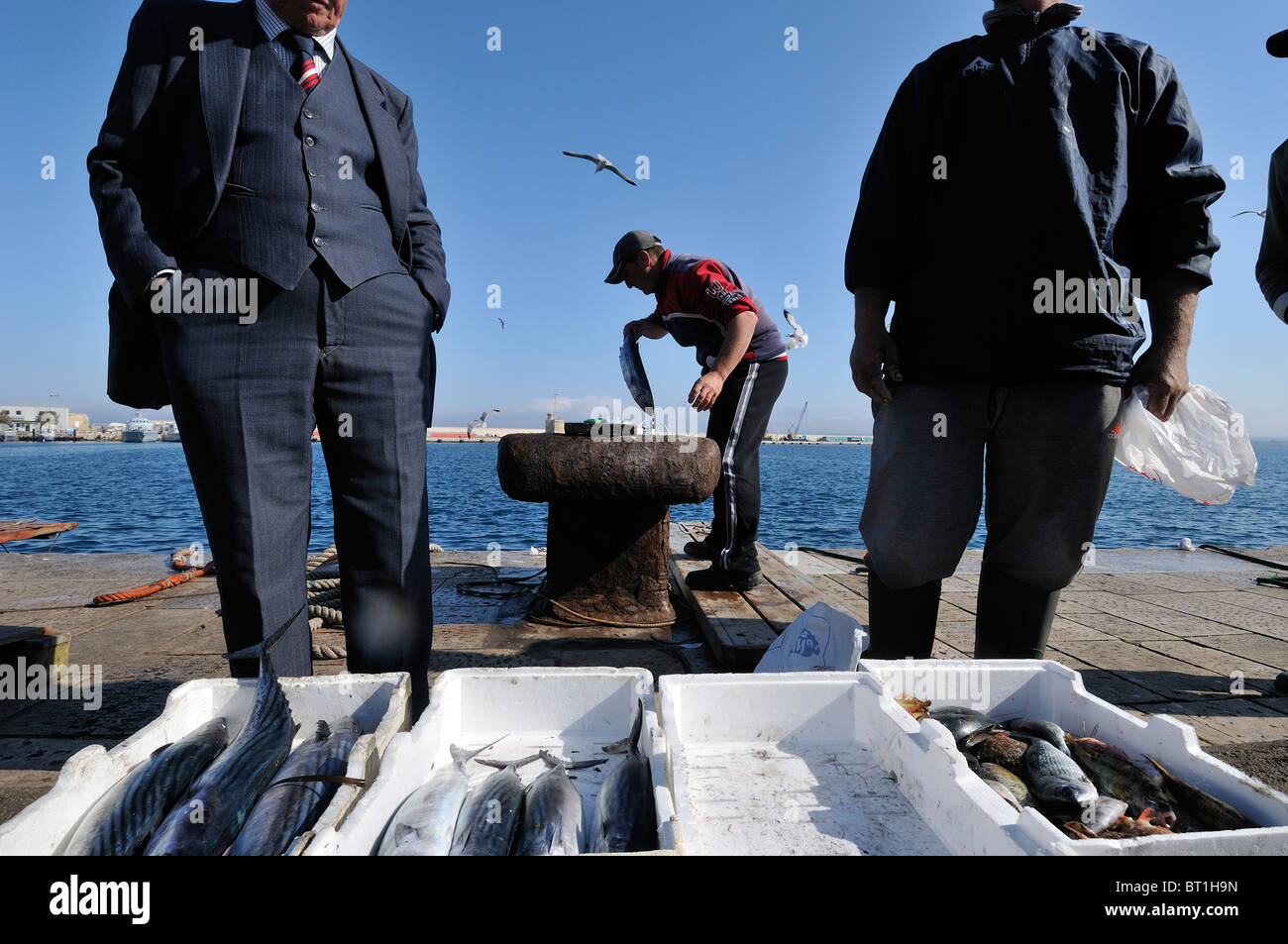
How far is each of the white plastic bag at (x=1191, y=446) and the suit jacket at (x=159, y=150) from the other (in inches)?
111

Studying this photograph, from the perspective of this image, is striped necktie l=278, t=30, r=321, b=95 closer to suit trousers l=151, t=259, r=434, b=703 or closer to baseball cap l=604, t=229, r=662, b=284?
suit trousers l=151, t=259, r=434, b=703

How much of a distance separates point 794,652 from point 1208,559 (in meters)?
7.17

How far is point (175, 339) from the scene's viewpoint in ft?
5.83

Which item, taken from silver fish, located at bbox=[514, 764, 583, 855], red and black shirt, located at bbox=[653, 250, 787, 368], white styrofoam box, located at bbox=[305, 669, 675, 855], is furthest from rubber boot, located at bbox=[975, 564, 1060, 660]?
red and black shirt, located at bbox=[653, 250, 787, 368]

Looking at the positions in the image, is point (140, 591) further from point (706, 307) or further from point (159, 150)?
point (706, 307)

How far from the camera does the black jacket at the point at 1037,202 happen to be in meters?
2.03

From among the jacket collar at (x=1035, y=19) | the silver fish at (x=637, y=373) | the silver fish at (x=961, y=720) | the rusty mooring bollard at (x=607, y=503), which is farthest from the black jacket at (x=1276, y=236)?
the silver fish at (x=637, y=373)

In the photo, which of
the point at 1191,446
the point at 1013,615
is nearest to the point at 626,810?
the point at 1013,615

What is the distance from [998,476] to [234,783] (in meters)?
2.20

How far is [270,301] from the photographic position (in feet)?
6.15

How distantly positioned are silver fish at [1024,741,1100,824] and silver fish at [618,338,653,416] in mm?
3685

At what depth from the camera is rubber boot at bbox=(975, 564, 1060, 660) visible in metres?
2.12

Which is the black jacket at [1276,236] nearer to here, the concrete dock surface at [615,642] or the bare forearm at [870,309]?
the concrete dock surface at [615,642]
